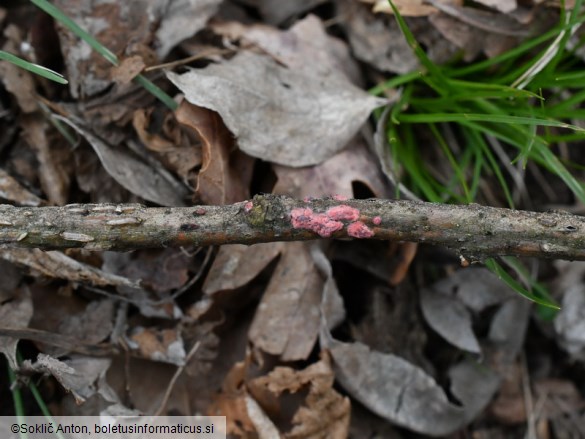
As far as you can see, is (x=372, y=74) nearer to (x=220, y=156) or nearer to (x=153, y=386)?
(x=220, y=156)

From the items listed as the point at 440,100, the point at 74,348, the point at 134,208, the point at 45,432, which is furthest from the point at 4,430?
the point at 440,100

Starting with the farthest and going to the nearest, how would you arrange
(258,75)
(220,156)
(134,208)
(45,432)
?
(258,75)
(220,156)
(45,432)
(134,208)

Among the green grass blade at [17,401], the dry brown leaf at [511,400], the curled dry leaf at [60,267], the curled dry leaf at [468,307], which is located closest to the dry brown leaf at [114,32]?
the curled dry leaf at [60,267]

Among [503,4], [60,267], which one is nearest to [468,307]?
[503,4]

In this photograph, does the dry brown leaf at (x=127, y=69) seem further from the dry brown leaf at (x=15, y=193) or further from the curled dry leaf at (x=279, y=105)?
the dry brown leaf at (x=15, y=193)

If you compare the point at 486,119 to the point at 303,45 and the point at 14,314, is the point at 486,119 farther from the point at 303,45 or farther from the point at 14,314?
the point at 14,314

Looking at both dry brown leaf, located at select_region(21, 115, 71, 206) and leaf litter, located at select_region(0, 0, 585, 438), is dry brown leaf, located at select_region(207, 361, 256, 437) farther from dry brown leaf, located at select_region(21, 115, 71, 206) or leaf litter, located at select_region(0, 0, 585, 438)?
dry brown leaf, located at select_region(21, 115, 71, 206)
